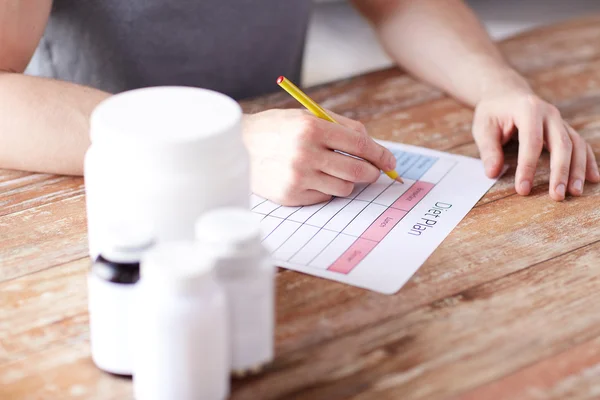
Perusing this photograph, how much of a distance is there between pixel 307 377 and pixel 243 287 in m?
0.13

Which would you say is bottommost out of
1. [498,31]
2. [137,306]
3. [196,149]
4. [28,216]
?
[498,31]

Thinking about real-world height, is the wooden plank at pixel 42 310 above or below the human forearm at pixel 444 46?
below

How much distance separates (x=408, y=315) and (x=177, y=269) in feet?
1.00

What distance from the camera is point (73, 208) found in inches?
40.8

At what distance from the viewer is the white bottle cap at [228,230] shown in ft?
2.07

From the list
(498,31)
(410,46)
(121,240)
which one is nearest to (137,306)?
(121,240)

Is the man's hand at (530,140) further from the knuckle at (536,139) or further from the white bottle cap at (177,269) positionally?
the white bottle cap at (177,269)

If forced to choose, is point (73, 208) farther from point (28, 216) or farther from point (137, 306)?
point (137, 306)

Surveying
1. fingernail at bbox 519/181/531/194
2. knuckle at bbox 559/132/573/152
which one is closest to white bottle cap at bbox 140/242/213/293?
fingernail at bbox 519/181/531/194

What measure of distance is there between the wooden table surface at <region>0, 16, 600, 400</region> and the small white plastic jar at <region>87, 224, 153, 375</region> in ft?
0.19

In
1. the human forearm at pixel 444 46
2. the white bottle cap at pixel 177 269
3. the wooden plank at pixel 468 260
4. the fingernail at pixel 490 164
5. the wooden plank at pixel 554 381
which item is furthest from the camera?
the human forearm at pixel 444 46

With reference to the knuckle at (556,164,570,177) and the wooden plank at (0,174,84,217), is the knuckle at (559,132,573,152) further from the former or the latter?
the wooden plank at (0,174,84,217)

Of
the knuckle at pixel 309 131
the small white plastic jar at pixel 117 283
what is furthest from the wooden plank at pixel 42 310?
the knuckle at pixel 309 131

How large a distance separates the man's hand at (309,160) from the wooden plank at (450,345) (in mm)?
233
